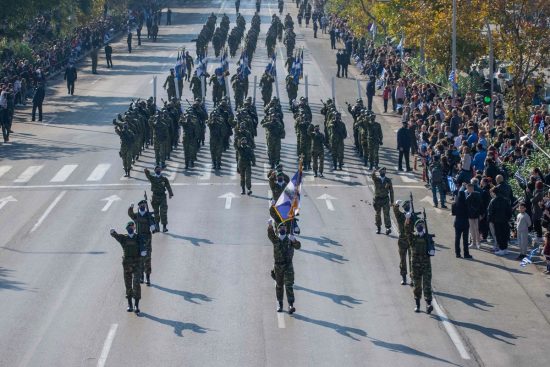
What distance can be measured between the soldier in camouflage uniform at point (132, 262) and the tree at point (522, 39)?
23533 mm

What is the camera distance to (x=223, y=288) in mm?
25516

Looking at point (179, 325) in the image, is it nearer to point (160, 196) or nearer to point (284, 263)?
point (284, 263)

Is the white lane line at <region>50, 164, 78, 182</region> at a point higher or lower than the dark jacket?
lower

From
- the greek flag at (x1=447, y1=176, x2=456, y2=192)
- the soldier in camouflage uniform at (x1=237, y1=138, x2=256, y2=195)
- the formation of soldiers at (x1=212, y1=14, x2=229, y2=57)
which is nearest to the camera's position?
the greek flag at (x1=447, y1=176, x2=456, y2=192)

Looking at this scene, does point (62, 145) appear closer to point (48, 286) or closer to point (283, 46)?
point (48, 286)

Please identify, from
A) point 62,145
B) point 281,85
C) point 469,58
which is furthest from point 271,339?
point 281,85

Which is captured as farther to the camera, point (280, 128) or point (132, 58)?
point (132, 58)

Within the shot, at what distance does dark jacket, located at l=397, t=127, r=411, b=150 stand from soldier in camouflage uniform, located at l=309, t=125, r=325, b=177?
242 cm

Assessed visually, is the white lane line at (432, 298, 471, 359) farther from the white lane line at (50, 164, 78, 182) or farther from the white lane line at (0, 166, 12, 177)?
the white lane line at (0, 166, 12, 177)

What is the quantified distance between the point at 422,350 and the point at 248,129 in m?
19.2

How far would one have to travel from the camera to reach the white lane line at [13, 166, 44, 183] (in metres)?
38.7

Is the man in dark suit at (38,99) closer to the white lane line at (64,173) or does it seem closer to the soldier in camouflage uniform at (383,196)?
the white lane line at (64,173)

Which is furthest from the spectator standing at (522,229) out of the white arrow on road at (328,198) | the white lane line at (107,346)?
the white lane line at (107,346)

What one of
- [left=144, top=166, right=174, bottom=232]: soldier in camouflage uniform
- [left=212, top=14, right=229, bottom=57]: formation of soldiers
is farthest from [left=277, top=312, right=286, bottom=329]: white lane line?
[left=212, top=14, right=229, bottom=57]: formation of soldiers
